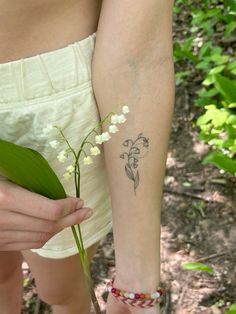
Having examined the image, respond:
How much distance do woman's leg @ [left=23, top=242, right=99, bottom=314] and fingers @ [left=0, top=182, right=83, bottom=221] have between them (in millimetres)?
382

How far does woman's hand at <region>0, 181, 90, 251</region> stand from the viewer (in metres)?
0.72

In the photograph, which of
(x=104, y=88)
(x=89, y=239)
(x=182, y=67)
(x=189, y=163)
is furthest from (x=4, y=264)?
(x=182, y=67)

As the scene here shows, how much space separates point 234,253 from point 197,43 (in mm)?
1327

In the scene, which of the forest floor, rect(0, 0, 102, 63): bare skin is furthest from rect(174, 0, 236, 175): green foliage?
rect(0, 0, 102, 63): bare skin

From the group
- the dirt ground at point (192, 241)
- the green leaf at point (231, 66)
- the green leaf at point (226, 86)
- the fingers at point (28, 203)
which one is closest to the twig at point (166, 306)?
the dirt ground at point (192, 241)

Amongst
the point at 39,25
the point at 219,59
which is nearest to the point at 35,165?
the point at 39,25

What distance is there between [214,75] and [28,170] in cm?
131

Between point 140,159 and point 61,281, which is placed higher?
Answer: point 140,159

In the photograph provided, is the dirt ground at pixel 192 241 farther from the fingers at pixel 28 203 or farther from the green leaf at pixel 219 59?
the fingers at pixel 28 203

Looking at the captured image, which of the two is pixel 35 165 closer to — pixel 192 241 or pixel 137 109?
pixel 137 109

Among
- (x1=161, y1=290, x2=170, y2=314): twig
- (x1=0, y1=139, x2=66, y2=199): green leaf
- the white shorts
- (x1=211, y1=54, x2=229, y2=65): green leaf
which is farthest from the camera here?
(x1=211, y1=54, x2=229, y2=65): green leaf

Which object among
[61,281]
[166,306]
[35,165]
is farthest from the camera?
[166,306]

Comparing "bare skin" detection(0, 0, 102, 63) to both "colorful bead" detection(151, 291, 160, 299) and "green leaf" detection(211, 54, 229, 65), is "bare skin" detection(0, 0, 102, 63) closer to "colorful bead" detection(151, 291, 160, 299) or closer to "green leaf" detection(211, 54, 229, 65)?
"colorful bead" detection(151, 291, 160, 299)

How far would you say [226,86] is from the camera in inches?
74.1
